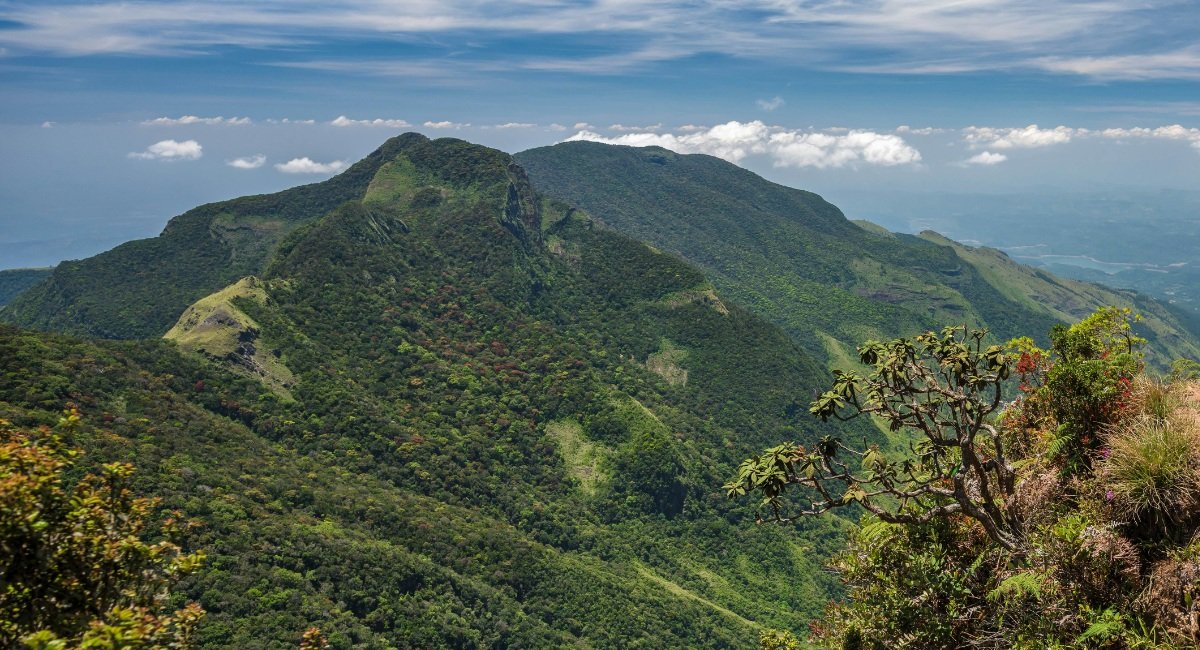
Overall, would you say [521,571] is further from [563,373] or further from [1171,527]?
[1171,527]

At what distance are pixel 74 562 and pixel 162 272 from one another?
18323 cm

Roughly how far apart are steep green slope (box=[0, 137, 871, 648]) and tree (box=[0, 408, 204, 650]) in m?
49.7

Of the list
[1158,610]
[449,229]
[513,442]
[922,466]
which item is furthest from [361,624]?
[449,229]

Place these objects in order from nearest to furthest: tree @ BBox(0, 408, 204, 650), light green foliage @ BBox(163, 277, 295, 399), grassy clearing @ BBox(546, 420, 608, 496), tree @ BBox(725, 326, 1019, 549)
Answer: tree @ BBox(0, 408, 204, 650)
tree @ BBox(725, 326, 1019, 549)
light green foliage @ BBox(163, 277, 295, 399)
grassy clearing @ BBox(546, 420, 608, 496)

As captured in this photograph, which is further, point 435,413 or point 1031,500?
point 435,413

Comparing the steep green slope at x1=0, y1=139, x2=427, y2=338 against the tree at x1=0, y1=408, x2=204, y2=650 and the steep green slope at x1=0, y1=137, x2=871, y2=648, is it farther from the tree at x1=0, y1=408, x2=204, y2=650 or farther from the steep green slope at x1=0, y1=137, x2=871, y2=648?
the tree at x1=0, y1=408, x2=204, y2=650

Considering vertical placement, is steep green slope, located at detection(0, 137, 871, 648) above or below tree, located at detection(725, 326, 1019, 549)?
below

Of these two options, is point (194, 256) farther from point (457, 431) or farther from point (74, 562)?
point (74, 562)

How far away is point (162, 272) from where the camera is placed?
527 feet

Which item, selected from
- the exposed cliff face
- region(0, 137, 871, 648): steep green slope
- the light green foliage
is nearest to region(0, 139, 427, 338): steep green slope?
the exposed cliff face

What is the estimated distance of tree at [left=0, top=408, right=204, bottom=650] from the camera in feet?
30.3

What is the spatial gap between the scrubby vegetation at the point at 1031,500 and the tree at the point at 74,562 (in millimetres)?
9983

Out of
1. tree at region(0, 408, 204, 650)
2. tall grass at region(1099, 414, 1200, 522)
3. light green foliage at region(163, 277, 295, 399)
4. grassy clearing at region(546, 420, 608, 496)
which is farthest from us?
grassy clearing at region(546, 420, 608, 496)

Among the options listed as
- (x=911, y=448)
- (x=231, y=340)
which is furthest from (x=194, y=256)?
(x=911, y=448)
